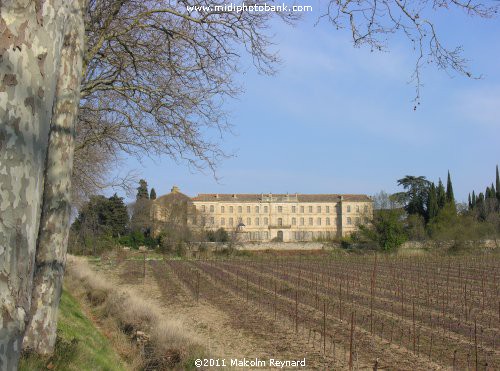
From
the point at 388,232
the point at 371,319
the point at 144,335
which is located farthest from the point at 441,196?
the point at 144,335

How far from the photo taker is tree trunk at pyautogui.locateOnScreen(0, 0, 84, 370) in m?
2.05

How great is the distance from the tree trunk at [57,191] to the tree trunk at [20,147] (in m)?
4.80

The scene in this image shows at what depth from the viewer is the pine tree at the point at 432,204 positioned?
242 feet

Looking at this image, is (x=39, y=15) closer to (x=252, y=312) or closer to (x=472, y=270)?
(x=252, y=312)

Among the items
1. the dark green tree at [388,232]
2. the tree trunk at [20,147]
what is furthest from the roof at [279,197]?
the tree trunk at [20,147]

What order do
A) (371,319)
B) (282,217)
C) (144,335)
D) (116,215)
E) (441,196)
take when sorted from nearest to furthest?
(144,335), (371,319), (116,215), (441,196), (282,217)

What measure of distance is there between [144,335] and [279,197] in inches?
3556

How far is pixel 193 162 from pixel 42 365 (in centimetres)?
519

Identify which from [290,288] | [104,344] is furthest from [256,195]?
[104,344]

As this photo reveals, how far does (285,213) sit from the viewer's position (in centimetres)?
10019

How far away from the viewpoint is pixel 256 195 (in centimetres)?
10294

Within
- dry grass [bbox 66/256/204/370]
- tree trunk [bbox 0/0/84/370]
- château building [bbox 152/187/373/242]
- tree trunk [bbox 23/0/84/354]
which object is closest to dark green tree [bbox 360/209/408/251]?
château building [bbox 152/187/373/242]

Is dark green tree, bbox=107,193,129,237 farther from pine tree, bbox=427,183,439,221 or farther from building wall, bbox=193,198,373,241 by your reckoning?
pine tree, bbox=427,183,439,221

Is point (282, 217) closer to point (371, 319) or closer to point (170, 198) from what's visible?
point (170, 198)
